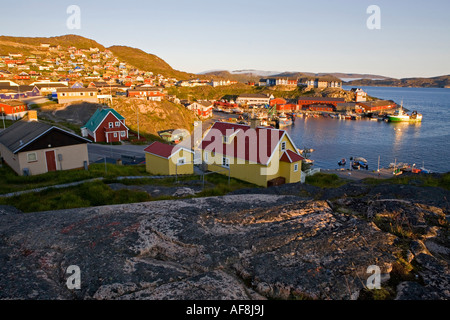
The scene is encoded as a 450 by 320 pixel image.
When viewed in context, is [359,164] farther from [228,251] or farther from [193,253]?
[193,253]

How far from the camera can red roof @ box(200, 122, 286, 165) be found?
25016mm

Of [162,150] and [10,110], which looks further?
[10,110]

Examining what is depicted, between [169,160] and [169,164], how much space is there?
0.37 metres

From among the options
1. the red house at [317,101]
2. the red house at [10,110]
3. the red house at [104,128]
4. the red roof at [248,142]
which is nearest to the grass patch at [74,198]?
the red roof at [248,142]

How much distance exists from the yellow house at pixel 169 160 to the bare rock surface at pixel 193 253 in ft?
57.1

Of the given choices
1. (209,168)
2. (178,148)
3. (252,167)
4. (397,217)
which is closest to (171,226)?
(397,217)

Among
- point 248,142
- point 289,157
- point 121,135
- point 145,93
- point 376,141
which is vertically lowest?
point 376,141

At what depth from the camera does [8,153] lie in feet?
80.7

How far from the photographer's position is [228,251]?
6.99m

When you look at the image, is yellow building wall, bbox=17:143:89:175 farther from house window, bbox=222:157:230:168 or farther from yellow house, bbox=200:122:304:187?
house window, bbox=222:157:230:168

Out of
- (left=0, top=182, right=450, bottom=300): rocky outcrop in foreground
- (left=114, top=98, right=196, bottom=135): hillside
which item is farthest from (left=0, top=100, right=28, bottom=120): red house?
(left=0, top=182, right=450, bottom=300): rocky outcrop in foreground

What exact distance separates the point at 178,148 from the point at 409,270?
23.2 metres

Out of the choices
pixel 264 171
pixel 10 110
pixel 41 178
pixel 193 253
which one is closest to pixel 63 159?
pixel 41 178
